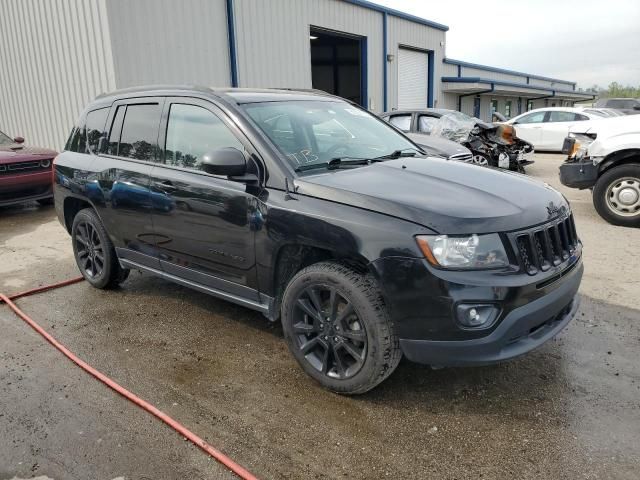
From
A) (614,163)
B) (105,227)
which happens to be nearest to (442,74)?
(614,163)

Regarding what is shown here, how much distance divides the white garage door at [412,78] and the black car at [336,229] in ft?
56.2

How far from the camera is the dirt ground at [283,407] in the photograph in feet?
8.10

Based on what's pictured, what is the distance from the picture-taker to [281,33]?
1363cm

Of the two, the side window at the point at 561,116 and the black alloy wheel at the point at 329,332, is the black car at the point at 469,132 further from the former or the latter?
the black alloy wheel at the point at 329,332

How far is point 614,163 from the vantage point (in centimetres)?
686

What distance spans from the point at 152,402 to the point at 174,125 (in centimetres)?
199

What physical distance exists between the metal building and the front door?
7330 mm

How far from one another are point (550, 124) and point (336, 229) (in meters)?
16.2

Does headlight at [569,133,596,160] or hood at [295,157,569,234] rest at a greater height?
hood at [295,157,569,234]

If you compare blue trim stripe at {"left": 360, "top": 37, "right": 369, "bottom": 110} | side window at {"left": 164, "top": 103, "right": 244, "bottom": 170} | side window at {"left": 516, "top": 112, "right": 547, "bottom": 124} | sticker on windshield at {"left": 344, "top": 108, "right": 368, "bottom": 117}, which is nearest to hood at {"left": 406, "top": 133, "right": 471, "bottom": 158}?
sticker on windshield at {"left": 344, "top": 108, "right": 368, "bottom": 117}

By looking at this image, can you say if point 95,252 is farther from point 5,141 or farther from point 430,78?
point 430,78

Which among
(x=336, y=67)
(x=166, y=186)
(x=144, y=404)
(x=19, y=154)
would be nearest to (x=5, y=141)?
(x=19, y=154)

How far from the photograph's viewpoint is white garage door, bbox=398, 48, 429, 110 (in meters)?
20.4

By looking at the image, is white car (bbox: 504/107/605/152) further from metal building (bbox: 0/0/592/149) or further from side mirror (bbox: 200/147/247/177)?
side mirror (bbox: 200/147/247/177)
